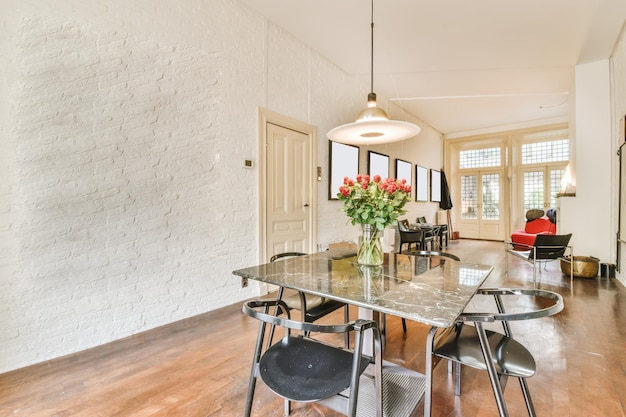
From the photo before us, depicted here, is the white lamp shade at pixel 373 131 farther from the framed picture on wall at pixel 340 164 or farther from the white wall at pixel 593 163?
the white wall at pixel 593 163

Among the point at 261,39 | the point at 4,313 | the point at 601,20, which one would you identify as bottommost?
the point at 4,313

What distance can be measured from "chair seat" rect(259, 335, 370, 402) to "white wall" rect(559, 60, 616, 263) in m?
5.57

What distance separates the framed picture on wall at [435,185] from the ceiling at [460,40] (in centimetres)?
260

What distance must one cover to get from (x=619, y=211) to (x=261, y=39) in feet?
18.1

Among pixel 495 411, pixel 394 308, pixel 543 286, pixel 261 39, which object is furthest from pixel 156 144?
pixel 543 286

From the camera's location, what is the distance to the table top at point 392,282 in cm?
121

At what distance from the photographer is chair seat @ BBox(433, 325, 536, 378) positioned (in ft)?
4.20

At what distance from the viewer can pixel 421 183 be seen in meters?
7.89

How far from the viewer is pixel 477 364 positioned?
4.37 ft

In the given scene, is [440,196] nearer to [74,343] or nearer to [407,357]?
[407,357]

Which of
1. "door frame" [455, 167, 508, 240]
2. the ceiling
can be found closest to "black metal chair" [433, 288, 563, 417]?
the ceiling

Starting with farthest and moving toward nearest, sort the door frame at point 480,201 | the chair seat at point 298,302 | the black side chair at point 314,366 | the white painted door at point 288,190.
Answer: the door frame at point 480,201, the white painted door at point 288,190, the chair seat at point 298,302, the black side chair at point 314,366

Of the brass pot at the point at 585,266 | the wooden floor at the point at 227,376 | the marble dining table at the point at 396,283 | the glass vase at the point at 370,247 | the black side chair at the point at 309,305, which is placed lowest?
the wooden floor at the point at 227,376

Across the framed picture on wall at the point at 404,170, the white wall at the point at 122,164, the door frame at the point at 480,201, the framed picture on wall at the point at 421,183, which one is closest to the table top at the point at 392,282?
the white wall at the point at 122,164
